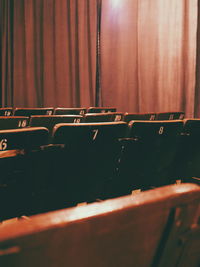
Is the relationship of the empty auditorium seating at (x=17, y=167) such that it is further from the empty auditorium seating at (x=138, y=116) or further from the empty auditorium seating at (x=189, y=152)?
the empty auditorium seating at (x=138, y=116)

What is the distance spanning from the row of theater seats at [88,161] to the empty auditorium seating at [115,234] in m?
1.37

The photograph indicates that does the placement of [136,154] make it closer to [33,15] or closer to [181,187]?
[181,187]

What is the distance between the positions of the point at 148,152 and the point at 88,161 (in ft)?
1.82

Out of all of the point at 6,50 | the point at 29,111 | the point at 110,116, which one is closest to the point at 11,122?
the point at 110,116

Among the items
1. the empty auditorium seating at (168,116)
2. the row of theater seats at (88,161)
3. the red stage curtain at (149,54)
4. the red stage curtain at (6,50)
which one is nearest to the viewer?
the row of theater seats at (88,161)

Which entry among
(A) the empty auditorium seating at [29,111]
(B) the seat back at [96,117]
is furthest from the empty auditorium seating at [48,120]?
(A) the empty auditorium seating at [29,111]

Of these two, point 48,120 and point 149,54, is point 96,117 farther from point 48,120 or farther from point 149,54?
point 149,54

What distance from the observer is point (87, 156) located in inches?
91.3

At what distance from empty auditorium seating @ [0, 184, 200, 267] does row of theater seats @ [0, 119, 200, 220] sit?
1.37 meters

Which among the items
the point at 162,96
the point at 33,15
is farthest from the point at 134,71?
the point at 33,15

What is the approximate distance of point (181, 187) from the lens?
2.28ft

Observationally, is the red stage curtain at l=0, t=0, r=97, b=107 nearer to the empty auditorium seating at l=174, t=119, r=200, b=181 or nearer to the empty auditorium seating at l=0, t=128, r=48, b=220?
the empty auditorium seating at l=174, t=119, r=200, b=181

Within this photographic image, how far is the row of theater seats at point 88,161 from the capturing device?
2037 mm

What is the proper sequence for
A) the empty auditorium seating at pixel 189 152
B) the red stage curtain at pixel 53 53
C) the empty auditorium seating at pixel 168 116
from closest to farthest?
the empty auditorium seating at pixel 189 152 → the empty auditorium seating at pixel 168 116 → the red stage curtain at pixel 53 53
